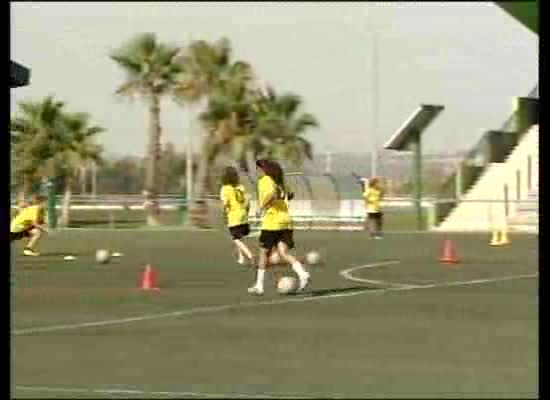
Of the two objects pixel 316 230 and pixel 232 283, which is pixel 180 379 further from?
pixel 316 230

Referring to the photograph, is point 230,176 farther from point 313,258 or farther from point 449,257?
point 449,257

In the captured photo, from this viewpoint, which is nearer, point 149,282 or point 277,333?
point 277,333

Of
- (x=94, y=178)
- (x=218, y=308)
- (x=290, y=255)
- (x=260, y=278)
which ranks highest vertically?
(x=94, y=178)

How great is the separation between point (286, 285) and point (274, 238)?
65 cm

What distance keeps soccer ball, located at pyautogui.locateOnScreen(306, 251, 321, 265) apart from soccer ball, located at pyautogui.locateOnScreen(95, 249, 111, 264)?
332 centimetres

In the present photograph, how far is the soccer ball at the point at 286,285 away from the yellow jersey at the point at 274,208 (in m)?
0.65

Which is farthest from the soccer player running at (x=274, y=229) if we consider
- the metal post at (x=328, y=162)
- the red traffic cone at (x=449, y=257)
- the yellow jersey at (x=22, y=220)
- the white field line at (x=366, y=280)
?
the red traffic cone at (x=449, y=257)

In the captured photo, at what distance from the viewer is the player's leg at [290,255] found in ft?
38.8

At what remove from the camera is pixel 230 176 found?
9.04 metres

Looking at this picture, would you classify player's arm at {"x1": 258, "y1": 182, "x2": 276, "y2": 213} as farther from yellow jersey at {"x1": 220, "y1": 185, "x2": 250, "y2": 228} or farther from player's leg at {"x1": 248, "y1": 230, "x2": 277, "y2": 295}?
player's leg at {"x1": 248, "y1": 230, "x2": 277, "y2": 295}

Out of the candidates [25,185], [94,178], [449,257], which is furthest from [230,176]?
[449,257]

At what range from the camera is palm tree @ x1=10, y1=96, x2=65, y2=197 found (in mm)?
4264

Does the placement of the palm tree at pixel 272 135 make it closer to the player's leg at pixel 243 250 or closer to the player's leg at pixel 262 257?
the player's leg at pixel 262 257

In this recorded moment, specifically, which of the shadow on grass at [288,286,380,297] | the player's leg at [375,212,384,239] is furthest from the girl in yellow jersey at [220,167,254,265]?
the player's leg at [375,212,384,239]
